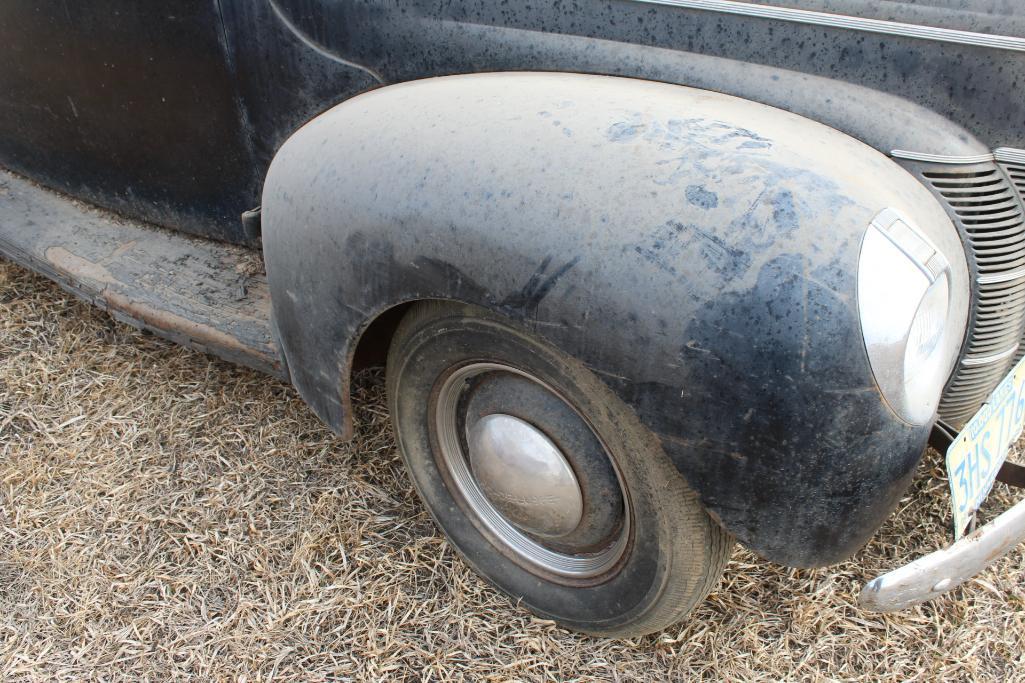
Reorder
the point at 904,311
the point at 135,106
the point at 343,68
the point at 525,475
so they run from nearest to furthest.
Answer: the point at 904,311 → the point at 525,475 → the point at 343,68 → the point at 135,106

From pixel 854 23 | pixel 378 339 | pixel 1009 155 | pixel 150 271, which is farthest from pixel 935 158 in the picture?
pixel 150 271

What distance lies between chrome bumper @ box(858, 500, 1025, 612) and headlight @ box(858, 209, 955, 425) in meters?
A: 0.23

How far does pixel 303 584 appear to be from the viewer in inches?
70.4

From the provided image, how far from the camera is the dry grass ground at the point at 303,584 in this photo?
164cm

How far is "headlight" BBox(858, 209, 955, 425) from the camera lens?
3.65ft

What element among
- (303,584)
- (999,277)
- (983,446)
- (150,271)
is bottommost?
(303,584)

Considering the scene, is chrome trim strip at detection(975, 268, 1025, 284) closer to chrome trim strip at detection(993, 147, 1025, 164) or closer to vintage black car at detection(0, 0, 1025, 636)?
vintage black car at detection(0, 0, 1025, 636)

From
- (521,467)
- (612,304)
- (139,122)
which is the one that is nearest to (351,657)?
(521,467)

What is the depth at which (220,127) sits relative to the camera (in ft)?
6.57

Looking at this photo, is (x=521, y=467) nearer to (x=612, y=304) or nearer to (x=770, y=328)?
(x=612, y=304)

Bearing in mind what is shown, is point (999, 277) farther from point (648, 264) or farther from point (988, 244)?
point (648, 264)

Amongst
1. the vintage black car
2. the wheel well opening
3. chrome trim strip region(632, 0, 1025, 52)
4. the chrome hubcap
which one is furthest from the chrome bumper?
the wheel well opening

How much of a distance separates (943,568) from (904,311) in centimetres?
43

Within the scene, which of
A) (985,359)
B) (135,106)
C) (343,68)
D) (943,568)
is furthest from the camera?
(135,106)
